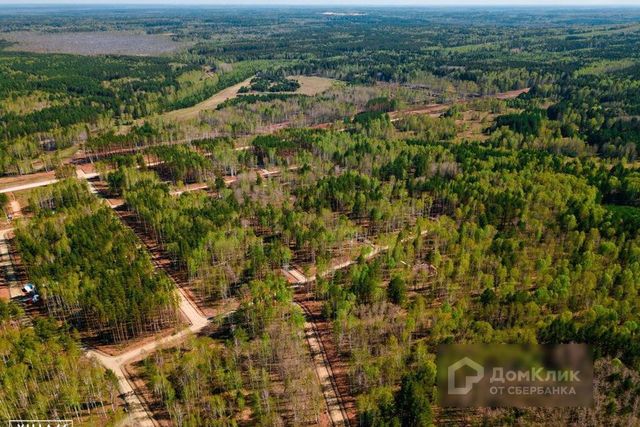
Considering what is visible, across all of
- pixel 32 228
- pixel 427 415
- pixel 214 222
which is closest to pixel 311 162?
pixel 214 222

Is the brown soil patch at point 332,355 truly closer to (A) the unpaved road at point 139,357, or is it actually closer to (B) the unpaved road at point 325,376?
(B) the unpaved road at point 325,376

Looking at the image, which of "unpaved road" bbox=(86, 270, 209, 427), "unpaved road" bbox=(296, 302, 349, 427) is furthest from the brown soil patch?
"unpaved road" bbox=(86, 270, 209, 427)

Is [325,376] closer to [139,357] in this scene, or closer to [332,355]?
[332,355]

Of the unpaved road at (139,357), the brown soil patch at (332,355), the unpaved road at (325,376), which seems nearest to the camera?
the unpaved road at (325,376)

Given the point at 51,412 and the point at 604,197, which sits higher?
the point at 604,197

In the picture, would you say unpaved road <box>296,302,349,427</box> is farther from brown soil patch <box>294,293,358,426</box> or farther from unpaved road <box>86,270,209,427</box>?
unpaved road <box>86,270,209,427</box>

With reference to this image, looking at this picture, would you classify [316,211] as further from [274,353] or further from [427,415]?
[427,415]

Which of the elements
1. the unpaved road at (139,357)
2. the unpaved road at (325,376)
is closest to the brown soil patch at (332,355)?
the unpaved road at (325,376)

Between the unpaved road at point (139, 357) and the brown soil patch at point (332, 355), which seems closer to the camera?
the unpaved road at point (139, 357)

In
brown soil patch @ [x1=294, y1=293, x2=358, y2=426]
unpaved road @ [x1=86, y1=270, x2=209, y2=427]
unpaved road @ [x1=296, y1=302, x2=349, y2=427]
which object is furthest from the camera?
brown soil patch @ [x1=294, y1=293, x2=358, y2=426]

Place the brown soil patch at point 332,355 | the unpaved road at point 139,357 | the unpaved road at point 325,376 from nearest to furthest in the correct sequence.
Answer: the unpaved road at point 325,376, the unpaved road at point 139,357, the brown soil patch at point 332,355

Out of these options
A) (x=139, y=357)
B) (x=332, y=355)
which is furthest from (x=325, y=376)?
(x=139, y=357)
